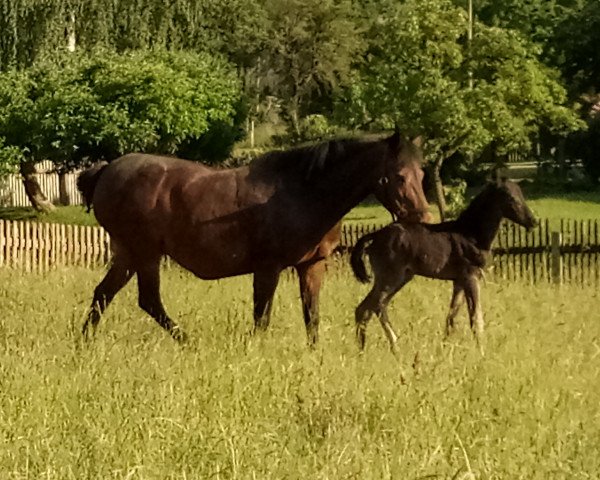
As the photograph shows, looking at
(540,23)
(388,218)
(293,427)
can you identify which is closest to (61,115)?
(388,218)

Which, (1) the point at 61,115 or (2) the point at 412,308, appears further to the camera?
(1) the point at 61,115

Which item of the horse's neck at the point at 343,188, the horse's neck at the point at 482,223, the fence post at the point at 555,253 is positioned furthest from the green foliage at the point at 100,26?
the horse's neck at the point at 343,188

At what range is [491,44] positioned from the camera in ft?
119

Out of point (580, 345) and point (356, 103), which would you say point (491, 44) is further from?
point (580, 345)

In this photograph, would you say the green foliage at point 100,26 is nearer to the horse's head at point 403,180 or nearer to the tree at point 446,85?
the tree at point 446,85

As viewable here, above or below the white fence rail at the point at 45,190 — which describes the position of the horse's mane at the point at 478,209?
above

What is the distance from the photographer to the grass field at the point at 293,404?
5.67 metres

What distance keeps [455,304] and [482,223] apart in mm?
951

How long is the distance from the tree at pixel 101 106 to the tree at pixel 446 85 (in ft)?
18.0

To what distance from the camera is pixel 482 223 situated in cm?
1155

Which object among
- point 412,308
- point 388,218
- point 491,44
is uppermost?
point 491,44

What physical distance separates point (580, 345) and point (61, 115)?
1051 inches

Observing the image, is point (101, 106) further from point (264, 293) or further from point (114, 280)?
point (264, 293)

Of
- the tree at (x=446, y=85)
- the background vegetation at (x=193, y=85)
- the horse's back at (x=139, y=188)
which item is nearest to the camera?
the horse's back at (x=139, y=188)
